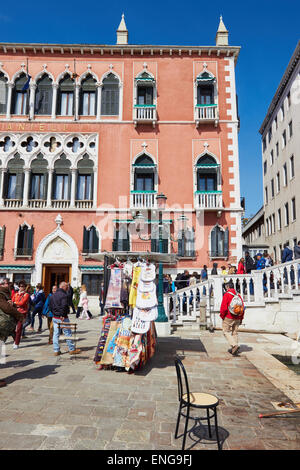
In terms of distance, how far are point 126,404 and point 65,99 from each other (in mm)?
19121

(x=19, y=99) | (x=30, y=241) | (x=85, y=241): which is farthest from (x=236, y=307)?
(x=19, y=99)

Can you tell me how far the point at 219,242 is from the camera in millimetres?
17625

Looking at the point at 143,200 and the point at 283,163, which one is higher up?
the point at 283,163

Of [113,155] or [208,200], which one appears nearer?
[208,200]

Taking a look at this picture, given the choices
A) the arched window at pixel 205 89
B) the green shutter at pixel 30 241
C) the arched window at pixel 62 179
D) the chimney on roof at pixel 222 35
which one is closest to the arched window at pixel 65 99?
the arched window at pixel 62 179

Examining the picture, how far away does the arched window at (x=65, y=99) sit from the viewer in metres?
19.2

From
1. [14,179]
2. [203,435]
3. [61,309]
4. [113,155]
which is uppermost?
[113,155]

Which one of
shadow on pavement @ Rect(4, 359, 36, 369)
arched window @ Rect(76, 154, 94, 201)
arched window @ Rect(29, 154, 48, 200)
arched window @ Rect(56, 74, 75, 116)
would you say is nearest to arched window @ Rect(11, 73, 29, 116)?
arched window @ Rect(56, 74, 75, 116)

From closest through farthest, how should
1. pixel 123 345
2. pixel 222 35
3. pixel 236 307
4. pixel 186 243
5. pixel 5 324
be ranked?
pixel 5 324 < pixel 123 345 < pixel 236 307 < pixel 186 243 < pixel 222 35

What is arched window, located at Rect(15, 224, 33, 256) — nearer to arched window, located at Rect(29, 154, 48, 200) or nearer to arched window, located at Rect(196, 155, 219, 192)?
arched window, located at Rect(29, 154, 48, 200)

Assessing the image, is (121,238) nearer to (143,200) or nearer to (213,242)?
(143,200)

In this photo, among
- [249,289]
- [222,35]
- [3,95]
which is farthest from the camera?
[222,35]

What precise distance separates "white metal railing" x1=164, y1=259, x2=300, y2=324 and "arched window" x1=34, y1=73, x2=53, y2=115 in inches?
564
